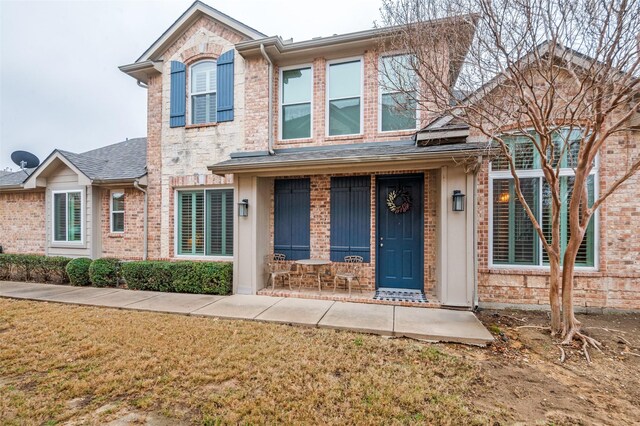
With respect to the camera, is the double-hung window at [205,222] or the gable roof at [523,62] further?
Answer: the double-hung window at [205,222]

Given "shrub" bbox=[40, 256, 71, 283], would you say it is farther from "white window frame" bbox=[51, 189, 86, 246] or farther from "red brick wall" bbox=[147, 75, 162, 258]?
"red brick wall" bbox=[147, 75, 162, 258]

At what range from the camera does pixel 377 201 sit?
267 inches

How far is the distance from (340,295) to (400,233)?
2059 millimetres

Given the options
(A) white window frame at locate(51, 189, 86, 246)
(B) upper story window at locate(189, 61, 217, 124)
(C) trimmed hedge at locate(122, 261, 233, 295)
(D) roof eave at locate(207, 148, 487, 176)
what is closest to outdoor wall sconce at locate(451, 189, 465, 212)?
(D) roof eave at locate(207, 148, 487, 176)

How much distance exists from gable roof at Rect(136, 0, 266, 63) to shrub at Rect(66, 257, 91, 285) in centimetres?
603

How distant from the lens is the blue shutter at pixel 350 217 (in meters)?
6.81

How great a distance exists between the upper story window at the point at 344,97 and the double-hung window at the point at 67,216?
814cm

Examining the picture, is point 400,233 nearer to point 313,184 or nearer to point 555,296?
point 313,184

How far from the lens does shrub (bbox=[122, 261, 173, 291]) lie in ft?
22.7

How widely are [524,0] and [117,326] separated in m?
7.95

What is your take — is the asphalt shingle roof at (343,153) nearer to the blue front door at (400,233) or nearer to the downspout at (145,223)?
the blue front door at (400,233)

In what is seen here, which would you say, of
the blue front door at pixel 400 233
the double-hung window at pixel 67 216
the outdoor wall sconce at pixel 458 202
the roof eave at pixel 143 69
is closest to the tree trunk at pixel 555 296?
the outdoor wall sconce at pixel 458 202

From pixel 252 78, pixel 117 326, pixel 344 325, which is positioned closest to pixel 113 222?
pixel 117 326

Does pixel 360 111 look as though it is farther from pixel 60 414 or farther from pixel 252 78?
pixel 60 414
